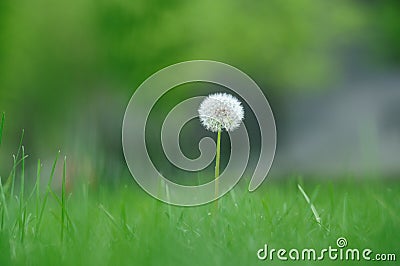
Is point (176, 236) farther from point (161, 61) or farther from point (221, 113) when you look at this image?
point (161, 61)

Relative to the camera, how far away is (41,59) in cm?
511

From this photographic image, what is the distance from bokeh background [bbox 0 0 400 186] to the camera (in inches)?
190

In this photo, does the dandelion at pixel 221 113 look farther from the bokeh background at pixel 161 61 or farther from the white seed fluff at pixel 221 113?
the bokeh background at pixel 161 61

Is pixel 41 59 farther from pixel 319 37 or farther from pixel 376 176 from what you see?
pixel 376 176

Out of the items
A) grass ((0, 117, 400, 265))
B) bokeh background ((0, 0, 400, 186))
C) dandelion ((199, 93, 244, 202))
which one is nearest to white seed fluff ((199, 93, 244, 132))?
dandelion ((199, 93, 244, 202))

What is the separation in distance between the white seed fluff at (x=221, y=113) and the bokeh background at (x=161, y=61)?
11.5ft

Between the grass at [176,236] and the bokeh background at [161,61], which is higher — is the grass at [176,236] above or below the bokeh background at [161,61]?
below

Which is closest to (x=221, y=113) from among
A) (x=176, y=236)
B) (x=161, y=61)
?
(x=176, y=236)

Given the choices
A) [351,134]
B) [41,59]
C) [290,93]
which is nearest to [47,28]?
[41,59]

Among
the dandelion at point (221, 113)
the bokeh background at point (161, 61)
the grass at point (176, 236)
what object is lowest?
the grass at point (176, 236)

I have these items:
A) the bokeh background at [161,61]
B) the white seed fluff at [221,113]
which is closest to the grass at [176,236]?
the white seed fluff at [221,113]

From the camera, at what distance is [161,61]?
4910 mm

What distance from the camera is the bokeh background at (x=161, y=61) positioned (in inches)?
190

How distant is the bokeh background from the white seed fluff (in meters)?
3.49
